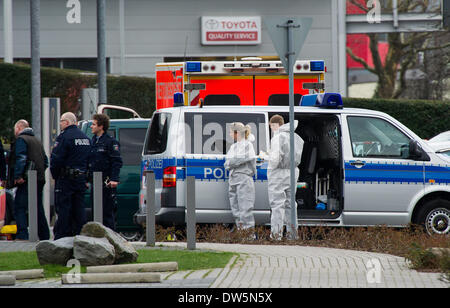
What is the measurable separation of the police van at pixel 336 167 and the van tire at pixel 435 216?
1cm

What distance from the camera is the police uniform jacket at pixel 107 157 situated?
12.1m

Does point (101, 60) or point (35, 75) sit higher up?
point (101, 60)

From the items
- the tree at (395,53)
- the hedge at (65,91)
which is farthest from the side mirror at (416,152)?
the tree at (395,53)

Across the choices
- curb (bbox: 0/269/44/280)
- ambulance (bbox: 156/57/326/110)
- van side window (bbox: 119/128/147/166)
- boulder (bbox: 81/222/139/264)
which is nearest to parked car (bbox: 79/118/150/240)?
van side window (bbox: 119/128/147/166)

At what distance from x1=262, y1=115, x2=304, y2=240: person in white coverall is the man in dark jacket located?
323 centimetres

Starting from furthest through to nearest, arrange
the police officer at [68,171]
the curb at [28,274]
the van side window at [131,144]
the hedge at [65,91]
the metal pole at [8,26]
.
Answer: the metal pole at [8,26] < the hedge at [65,91] < the van side window at [131,144] < the police officer at [68,171] < the curb at [28,274]

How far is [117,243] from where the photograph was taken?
8.94 m

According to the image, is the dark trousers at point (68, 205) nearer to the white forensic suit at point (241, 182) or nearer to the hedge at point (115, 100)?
the white forensic suit at point (241, 182)

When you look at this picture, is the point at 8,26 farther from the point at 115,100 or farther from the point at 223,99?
the point at 223,99

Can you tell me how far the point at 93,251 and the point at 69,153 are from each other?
309 cm

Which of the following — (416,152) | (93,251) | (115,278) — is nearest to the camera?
(115,278)

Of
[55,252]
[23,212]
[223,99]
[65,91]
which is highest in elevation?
[65,91]

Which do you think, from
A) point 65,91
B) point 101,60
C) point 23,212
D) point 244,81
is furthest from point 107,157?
point 65,91
